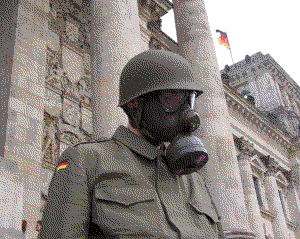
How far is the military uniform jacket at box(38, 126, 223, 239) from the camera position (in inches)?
64.4

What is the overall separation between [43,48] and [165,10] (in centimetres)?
592

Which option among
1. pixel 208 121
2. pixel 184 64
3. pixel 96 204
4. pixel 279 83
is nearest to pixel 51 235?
pixel 96 204

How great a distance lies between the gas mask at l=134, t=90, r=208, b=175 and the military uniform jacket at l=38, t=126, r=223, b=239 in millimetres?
67

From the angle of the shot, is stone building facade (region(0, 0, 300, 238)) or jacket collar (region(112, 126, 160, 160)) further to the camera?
stone building facade (region(0, 0, 300, 238))

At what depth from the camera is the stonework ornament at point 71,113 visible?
31.1 ft

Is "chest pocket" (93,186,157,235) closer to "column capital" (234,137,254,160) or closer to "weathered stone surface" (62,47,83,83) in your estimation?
"weathered stone surface" (62,47,83,83)

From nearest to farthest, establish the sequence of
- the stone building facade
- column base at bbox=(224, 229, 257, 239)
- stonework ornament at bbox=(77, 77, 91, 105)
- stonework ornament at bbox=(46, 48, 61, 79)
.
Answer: the stone building facade
column base at bbox=(224, 229, 257, 239)
stonework ornament at bbox=(46, 48, 61, 79)
stonework ornament at bbox=(77, 77, 91, 105)

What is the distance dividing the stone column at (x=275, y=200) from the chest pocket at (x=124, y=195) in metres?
20.7

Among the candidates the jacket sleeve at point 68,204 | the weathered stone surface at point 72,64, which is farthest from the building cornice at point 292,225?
the jacket sleeve at point 68,204

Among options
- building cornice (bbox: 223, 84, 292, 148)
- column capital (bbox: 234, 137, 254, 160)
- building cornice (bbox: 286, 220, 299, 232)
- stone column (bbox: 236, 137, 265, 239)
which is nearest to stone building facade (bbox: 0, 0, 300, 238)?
building cornice (bbox: 223, 84, 292, 148)

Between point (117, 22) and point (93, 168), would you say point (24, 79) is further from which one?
point (93, 168)

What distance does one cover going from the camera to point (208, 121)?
9070mm

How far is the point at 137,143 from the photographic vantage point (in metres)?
1.94

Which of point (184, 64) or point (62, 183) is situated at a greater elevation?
point (184, 64)
